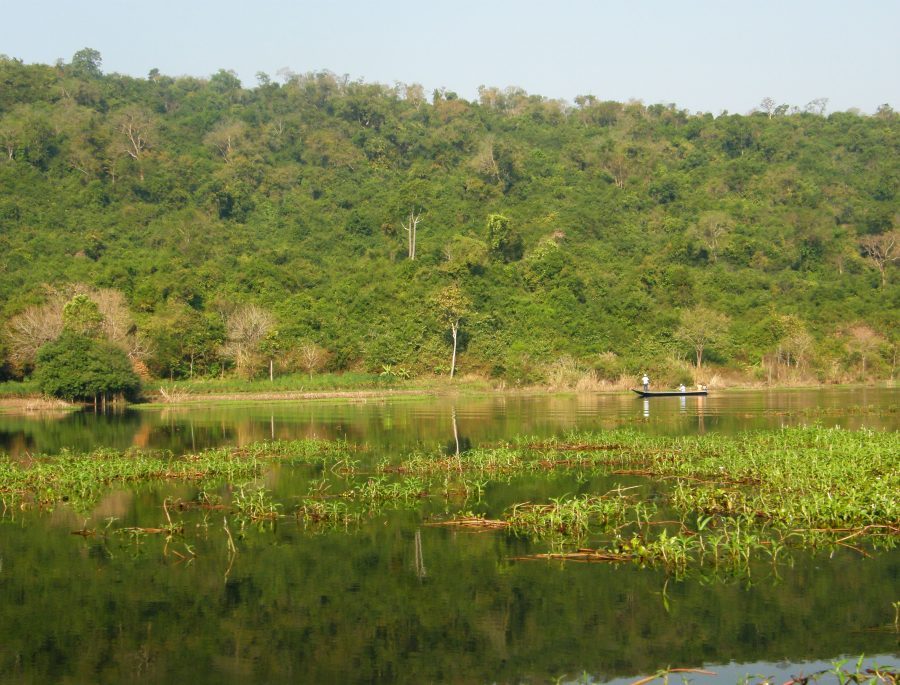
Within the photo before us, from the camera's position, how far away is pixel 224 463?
2138 cm

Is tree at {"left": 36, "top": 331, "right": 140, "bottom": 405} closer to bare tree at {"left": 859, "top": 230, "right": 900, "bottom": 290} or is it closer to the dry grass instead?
the dry grass

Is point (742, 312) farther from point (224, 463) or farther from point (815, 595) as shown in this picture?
point (815, 595)

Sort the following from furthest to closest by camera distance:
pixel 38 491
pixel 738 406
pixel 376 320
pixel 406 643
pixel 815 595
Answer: pixel 376 320 → pixel 738 406 → pixel 38 491 → pixel 815 595 → pixel 406 643

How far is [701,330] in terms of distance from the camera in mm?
58406

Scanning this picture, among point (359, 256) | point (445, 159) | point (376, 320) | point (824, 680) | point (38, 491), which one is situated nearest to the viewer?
point (824, 680)

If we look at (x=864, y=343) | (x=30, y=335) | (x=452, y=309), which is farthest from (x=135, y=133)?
(x=864, y=343)

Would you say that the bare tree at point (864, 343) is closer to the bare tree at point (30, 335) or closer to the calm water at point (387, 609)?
the calm water at point (387, 609)

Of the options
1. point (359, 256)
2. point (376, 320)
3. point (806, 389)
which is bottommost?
point (806, 389)

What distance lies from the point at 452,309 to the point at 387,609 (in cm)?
4850

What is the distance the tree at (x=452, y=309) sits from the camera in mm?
59062

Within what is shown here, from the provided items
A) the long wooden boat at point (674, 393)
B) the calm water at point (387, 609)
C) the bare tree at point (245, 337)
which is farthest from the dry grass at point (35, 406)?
the calm water at point (387, 609)

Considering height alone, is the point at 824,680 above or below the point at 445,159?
below

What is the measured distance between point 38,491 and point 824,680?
619 inches

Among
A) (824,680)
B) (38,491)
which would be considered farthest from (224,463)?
(824,680)
